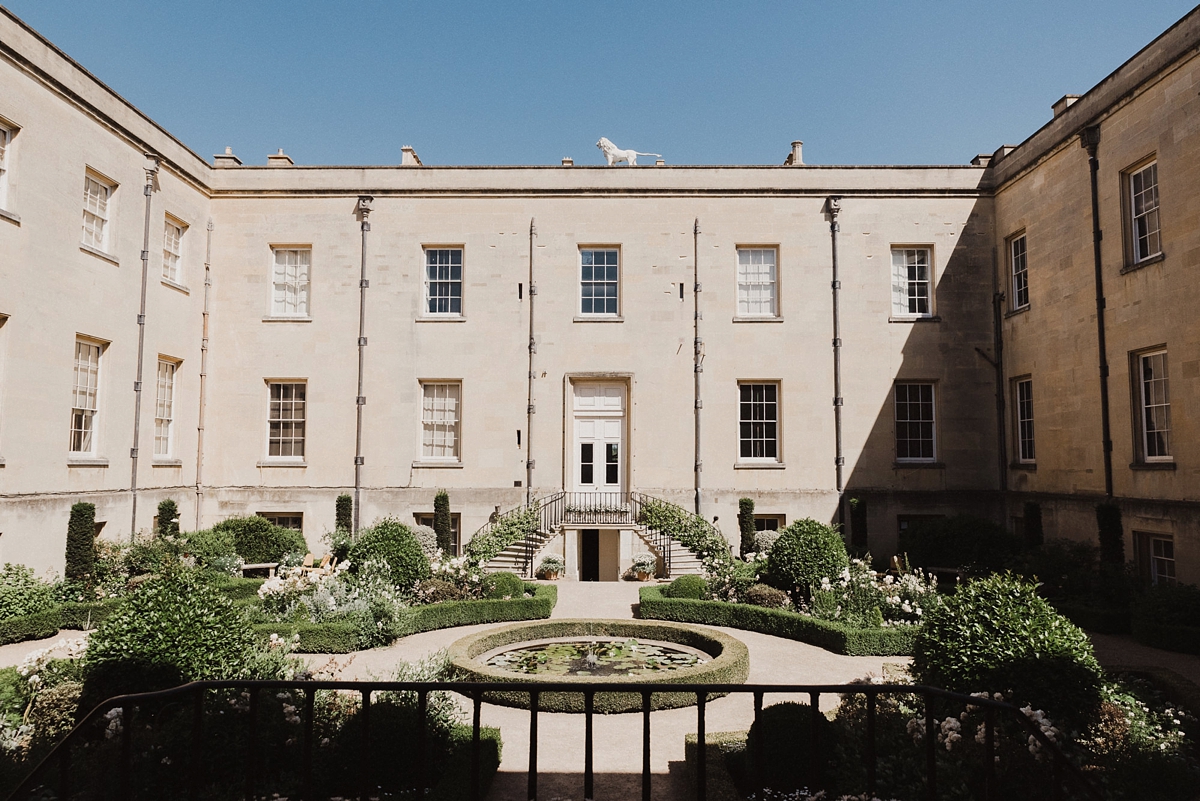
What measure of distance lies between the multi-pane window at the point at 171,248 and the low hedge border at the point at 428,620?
11.0 metres

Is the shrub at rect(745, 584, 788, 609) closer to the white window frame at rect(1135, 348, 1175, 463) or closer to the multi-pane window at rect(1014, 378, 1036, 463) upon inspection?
the white window frame at rect(1135, 348, 1175, 463)

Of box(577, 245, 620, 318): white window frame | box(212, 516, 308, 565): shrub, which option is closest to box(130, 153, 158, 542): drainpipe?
box(212, 516, 308, 565): shrub

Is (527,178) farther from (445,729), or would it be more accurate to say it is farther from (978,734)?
(978,734)

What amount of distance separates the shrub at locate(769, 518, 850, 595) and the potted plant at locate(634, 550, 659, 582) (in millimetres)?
3863

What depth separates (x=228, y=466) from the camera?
19453 millimetres

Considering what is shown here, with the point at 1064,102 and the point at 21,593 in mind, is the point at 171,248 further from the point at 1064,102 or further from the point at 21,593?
the point at 1064,102

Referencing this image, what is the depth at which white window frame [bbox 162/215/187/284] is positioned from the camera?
711 inches

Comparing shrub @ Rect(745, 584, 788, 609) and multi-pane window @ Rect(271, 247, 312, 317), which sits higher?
multi-pane window @ Rect(271, 247, 312, 317)

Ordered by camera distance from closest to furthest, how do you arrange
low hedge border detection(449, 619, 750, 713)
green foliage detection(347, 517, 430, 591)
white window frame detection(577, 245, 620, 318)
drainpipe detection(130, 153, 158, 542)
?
low hedge border detection(449, 619, 750, 713) < green foliage detection(347, 517, 430, 591) < drainpipe detection(130, 153, 158, 542) < white window frame detection(577, 245, 620, 318)

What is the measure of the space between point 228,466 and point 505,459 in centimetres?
700

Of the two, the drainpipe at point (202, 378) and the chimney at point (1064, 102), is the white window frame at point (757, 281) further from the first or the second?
the drainpipe at point (202, 378)

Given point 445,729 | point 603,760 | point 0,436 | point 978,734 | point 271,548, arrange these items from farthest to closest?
point 271,548, point 0,436, point 603,760, point 445,729, point 978,734

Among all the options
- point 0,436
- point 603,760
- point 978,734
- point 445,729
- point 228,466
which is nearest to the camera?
point 978,734

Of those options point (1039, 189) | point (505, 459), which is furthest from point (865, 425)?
point (505, 459)
